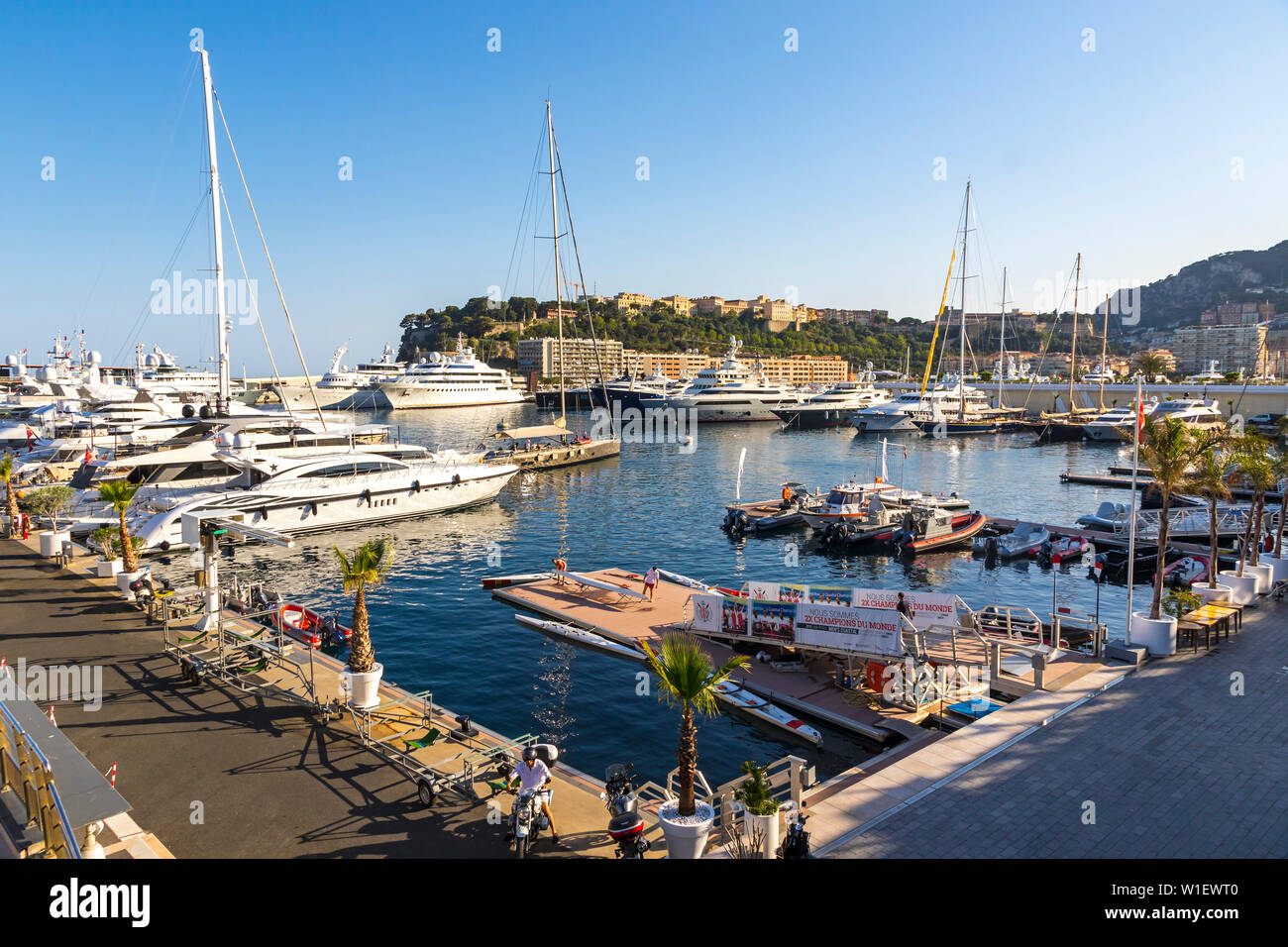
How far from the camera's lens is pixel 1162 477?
56.6 ft

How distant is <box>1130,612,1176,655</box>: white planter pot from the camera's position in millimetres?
16391

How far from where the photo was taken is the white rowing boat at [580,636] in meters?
21.3

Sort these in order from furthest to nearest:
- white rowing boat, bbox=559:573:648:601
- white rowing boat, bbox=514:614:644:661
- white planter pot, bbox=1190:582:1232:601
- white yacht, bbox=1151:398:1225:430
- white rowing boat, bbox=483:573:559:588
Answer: white yacht, bbox=1151:398:1225:430 < white rowing boat, bbox=483:573:559:588 < white rowing boat, bbox=559:573:648:601 < white rowing boat, bbox=514:614:644:661 < white planter pot, bbox=1190:582:1232:601

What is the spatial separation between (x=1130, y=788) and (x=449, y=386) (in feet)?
475

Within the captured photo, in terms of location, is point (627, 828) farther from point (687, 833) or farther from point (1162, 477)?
point (1162, 477)

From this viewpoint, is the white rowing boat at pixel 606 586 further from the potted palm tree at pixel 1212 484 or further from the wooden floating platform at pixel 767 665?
the potted palm tree at pixel 1212 484

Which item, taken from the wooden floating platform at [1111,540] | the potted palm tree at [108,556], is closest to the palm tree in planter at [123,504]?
the potted palm tree at [108,556]

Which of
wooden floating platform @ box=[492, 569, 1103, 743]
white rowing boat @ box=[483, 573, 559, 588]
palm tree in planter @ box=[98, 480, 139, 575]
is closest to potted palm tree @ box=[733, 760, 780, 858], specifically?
wooden floating platform @ box=[492, 569, 1103, 743]

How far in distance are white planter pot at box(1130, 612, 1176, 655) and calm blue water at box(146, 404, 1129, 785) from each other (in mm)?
6876

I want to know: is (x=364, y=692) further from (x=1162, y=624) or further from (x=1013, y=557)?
(x=1013, y=557)

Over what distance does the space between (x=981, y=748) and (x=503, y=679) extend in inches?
464

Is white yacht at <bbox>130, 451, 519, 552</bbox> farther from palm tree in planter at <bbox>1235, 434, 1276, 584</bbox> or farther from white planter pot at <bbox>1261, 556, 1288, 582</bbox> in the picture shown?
white planter pot at <bbox>1261, 556, 1288, 582</bbox>

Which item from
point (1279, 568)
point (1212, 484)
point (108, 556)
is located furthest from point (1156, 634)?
point (108, 556)
